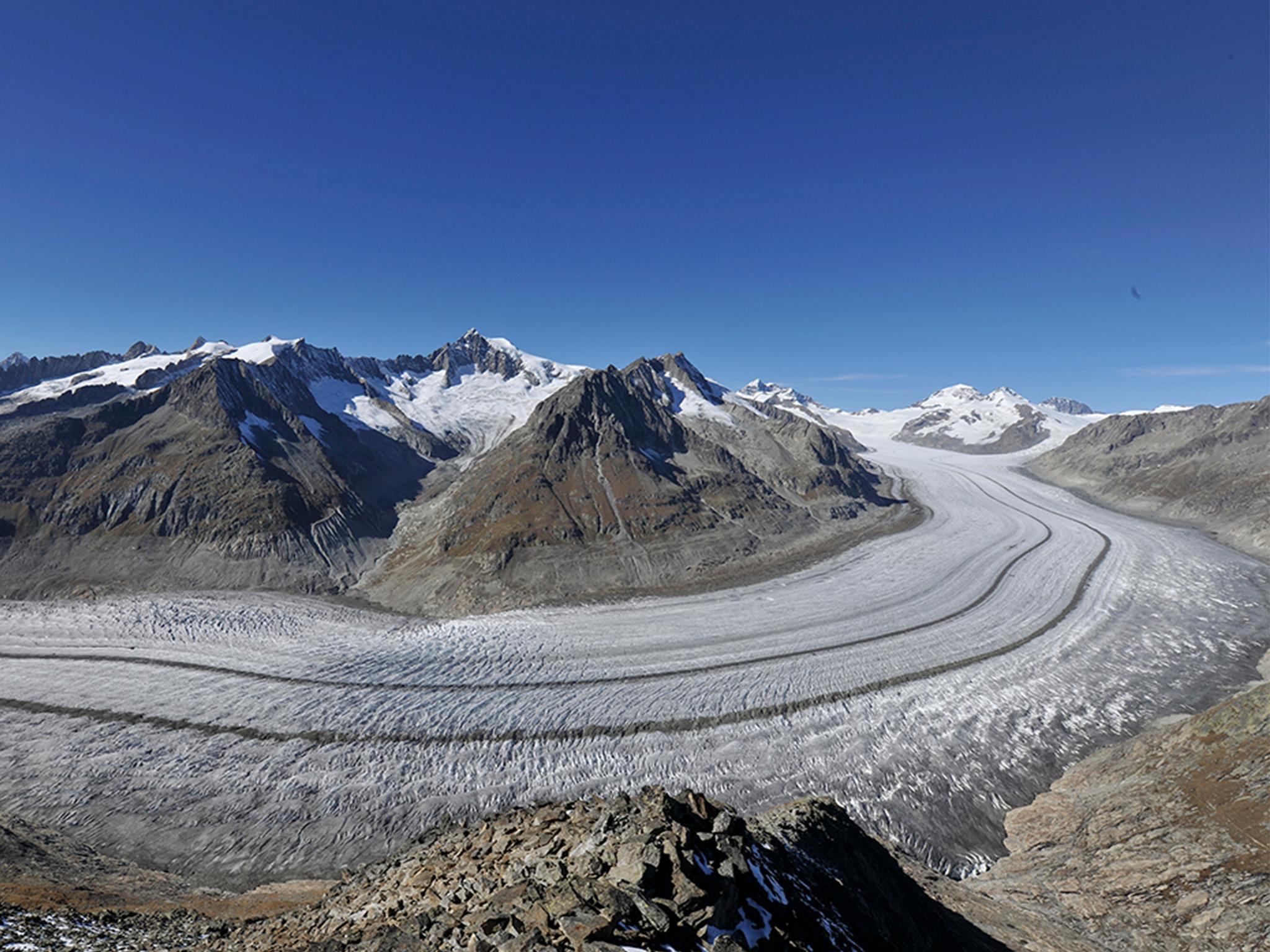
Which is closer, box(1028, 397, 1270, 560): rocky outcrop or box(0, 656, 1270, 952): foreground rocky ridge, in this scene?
box(0, 656, 1270, 952): foreground rocky ridge

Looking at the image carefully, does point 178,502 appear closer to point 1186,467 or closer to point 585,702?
point 585,702

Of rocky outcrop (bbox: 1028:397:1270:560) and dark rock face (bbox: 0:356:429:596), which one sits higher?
rocky outcrop (bbox: 1028:397:1270:560)

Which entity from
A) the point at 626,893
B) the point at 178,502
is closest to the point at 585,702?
the point at 626,893

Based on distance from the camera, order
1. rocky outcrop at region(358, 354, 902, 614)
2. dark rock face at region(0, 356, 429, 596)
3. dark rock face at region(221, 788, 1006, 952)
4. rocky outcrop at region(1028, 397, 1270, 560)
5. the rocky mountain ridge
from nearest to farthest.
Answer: dark rock face at region(221, 788, 1006, 952) < rocky outcrop at region(358, 354, 902, 614) < dark rock face at region(0, 356, 429, 596) < the rocky mountain ridge < rocky outcrop at region(1028, 397, 1270, 560)

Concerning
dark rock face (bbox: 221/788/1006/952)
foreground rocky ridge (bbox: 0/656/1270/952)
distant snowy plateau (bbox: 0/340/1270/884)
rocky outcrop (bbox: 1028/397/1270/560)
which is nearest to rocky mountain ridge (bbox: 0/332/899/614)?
distant snowy plateau (bbox: 0/340/1270/884)

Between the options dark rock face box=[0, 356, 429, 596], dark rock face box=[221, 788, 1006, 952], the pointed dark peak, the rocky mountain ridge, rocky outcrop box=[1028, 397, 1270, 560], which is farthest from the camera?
the pointed dark peak

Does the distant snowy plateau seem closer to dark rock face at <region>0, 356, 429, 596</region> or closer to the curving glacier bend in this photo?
the curving glacier bend
